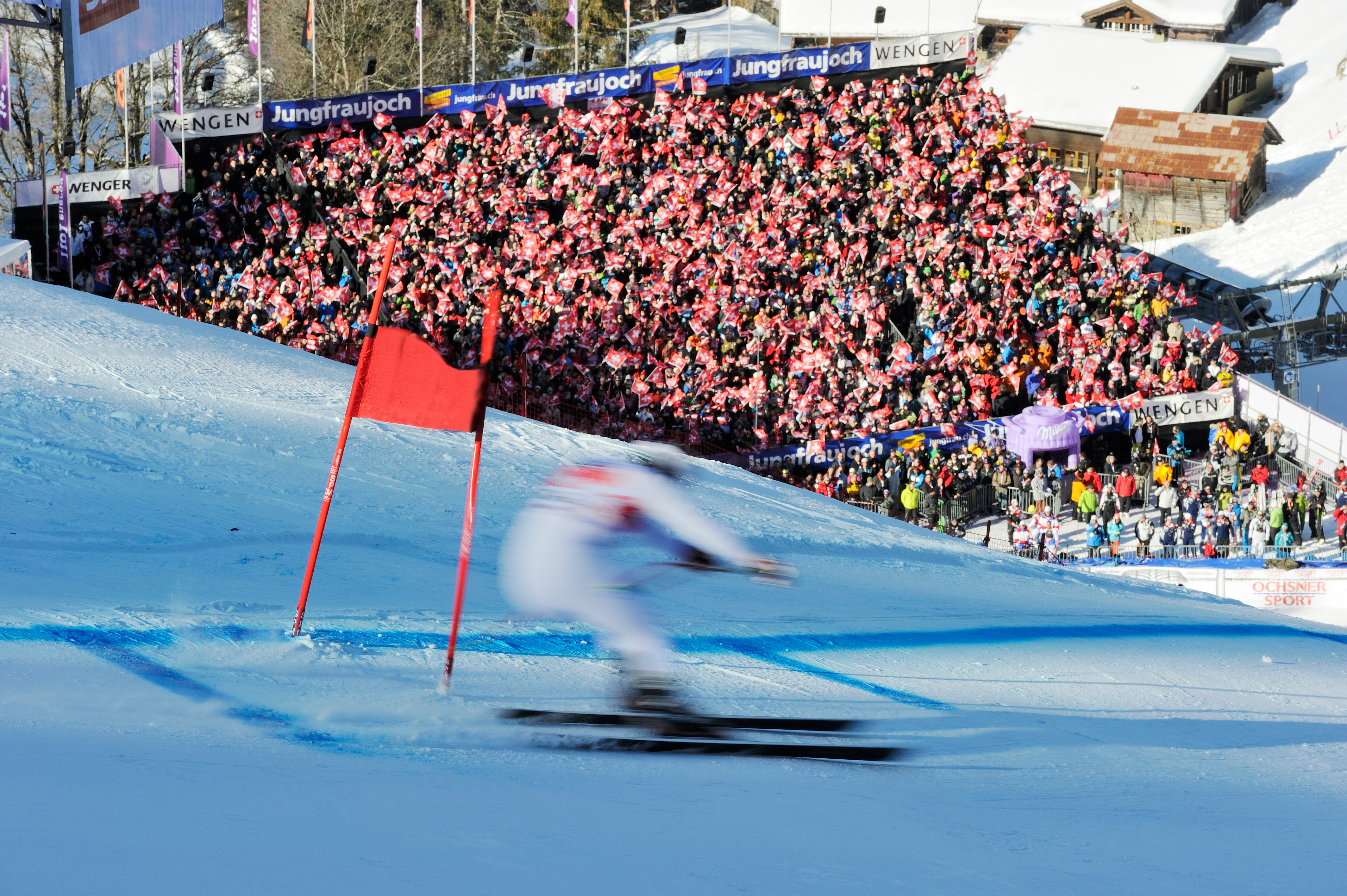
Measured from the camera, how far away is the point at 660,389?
60.0 feet

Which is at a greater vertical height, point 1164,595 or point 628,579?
point 628,579

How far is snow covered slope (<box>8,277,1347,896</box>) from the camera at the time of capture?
3889 mm

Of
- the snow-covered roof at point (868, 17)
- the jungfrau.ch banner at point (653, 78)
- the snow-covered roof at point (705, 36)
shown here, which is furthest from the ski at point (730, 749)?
the snow-covered roof at point (705, 36)

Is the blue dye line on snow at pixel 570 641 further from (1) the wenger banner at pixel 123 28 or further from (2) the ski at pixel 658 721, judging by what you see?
(1) the wenger banner at pixel 123 28

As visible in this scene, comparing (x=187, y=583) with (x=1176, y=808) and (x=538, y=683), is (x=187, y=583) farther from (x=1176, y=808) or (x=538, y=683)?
(x=1176, y=808)

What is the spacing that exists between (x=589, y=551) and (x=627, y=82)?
18.2 m

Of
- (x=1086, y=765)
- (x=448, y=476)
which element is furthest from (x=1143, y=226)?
(x=1086, y=765)

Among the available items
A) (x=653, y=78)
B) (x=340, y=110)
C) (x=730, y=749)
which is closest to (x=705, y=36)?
(x=653, y=78)

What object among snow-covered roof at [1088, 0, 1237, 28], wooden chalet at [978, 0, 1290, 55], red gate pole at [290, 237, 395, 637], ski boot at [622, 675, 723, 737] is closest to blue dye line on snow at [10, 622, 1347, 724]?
red gate pole at [290, 237, 395, 637]

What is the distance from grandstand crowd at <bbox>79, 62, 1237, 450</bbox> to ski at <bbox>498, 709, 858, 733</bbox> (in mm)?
11682

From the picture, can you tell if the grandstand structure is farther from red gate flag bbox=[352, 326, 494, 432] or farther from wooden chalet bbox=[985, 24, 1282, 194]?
wooden chalet bbox=[985, 24, 1282, 194]

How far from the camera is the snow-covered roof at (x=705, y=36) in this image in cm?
4456

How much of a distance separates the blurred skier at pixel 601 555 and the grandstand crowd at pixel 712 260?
12.1m

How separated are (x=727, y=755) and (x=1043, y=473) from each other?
1180 centimetres
